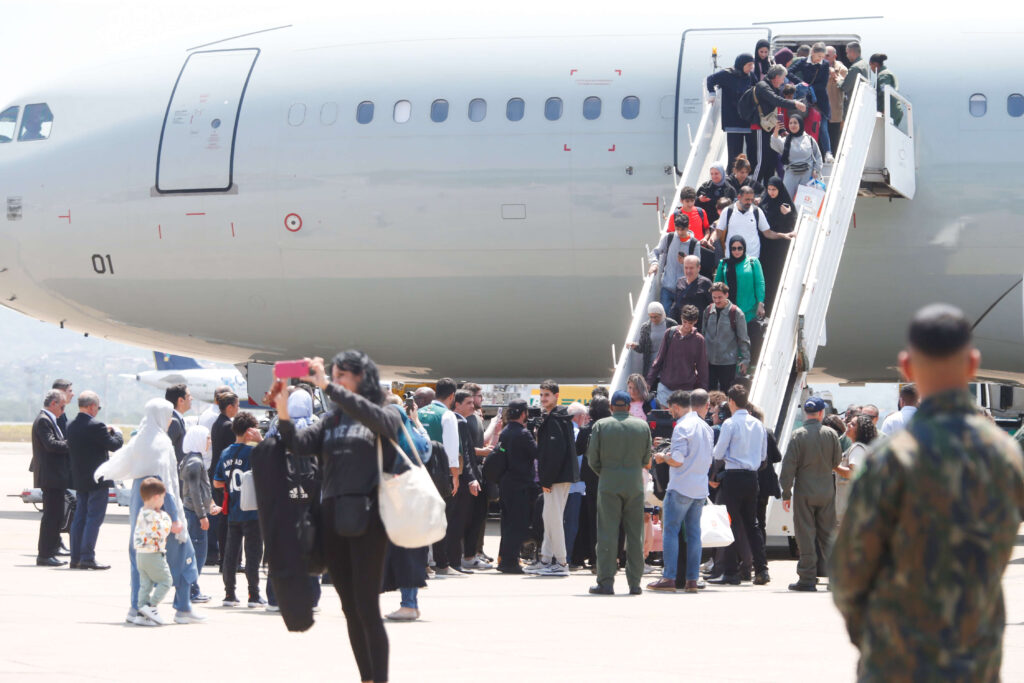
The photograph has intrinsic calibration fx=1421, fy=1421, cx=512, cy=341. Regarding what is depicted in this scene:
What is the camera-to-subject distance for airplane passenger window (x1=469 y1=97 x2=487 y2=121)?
1562 cm

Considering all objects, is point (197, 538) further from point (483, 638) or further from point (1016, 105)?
point (1016, 105)

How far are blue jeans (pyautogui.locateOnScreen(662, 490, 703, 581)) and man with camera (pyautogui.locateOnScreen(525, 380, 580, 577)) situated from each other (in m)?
1.25

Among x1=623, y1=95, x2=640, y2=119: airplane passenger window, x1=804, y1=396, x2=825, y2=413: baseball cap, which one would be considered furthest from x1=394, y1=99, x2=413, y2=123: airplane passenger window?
x1=804, y1=396, x2=825, y2=413: baseball cap

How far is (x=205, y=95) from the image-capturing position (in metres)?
16.4

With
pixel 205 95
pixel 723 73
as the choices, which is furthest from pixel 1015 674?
pixel 205 95

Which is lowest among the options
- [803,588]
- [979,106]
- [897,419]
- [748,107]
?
[803,588]

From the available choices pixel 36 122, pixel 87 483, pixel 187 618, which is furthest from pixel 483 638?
pixel 36 122

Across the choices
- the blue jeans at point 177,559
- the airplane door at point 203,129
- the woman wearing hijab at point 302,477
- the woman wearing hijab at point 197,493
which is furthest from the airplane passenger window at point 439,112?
the blue jeans at point 177,559

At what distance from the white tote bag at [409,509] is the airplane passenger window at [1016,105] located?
426 inches

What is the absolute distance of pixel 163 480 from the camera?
29.5 feet

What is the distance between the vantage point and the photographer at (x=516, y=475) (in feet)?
39.3

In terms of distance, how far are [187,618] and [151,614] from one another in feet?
0.90

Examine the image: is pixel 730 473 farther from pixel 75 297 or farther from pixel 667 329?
pixel 75 297

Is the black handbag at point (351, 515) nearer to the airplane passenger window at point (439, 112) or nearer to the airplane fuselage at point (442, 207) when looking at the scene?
the airplane fuselage at point (442, 207)
